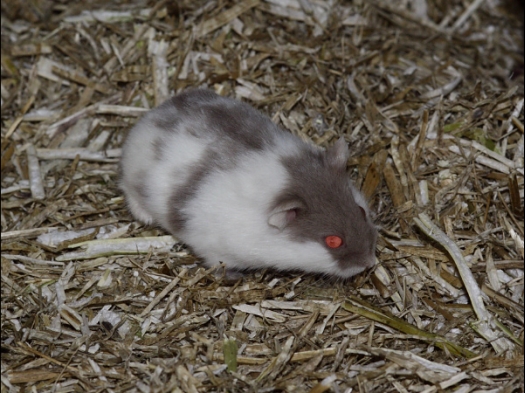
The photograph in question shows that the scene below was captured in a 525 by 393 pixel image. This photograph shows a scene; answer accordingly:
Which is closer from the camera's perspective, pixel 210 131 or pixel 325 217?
pixel 325 217

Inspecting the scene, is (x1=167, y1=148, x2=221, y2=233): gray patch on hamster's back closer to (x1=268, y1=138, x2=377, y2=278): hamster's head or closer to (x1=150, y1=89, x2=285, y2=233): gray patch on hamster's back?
(x1=150, y1=89, x2=285, y2=233): gray patch on hamster's back

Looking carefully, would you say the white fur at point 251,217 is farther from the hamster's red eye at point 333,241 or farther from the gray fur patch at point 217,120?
the gray fur patch at point 217,120

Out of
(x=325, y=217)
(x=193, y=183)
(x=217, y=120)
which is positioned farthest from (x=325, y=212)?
(x=217, y=120)

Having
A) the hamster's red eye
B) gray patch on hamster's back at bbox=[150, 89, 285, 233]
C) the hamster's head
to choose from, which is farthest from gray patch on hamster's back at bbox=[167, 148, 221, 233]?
the hamster's red eye

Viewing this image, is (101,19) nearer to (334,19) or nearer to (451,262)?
(334,19)

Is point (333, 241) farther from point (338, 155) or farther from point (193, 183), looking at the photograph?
point (193, 183)

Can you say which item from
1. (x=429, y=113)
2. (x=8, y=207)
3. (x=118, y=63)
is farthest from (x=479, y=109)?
(x=8, y=207)

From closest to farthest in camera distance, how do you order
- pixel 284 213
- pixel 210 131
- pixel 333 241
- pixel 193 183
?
pixel 284 213
pixel 333 241
pixel 193 183
pixel 210 131
